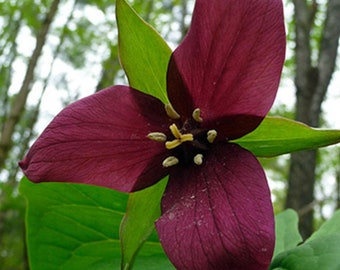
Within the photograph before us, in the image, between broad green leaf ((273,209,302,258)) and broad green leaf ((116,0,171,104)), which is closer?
broad green leaf ((116,0,171,104))

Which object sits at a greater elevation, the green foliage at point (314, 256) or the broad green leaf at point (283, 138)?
the broad green leaf at point (283, 138)

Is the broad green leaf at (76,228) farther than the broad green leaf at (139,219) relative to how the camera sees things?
Yes

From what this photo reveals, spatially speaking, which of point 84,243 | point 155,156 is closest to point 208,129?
point 155,156

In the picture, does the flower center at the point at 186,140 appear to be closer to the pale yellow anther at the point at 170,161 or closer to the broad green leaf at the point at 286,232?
the pale yellow anther at the point at 170,161

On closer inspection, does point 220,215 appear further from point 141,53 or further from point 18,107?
point 18,107

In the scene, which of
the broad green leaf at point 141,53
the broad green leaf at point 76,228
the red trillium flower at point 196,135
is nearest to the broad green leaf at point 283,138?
the red trillium flower at point 196,135

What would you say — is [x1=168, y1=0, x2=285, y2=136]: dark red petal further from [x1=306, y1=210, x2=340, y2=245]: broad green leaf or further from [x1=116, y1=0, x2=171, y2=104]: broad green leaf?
[x1=306, y1=210, x2=340, y2=245]: broad green leaf

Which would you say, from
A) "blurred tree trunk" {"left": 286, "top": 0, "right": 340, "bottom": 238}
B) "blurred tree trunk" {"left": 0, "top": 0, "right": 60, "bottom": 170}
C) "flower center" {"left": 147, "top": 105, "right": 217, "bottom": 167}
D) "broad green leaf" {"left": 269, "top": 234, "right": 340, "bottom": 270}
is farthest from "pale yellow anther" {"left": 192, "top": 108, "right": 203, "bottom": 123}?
"blurred tree trunk" {"left": 0, "top": 0, "right": 60, "bottom": 170}
